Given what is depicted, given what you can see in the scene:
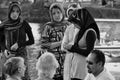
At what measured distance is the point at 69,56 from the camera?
3.92 metres

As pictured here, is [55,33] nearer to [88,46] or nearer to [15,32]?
[15,32]

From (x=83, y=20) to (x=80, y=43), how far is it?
0.80ft

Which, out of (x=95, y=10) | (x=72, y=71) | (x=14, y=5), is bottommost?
(x=95, y=10)

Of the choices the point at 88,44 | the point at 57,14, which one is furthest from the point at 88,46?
the point at 57,14

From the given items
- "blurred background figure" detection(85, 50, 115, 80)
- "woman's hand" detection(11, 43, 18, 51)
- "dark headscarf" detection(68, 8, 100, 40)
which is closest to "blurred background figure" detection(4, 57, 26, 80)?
"blurred background figure" detection(85, 50, 115, 80)

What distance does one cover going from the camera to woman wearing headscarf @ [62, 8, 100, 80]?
148 inches

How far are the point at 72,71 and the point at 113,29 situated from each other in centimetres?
213

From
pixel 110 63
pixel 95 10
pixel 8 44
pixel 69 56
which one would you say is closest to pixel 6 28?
pixel 8 44

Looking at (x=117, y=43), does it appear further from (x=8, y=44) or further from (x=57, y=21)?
(x=8, y=44)

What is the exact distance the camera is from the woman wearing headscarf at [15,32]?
4324mm

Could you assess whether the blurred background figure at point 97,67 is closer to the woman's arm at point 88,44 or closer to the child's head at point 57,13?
the woman's arm at point 88,44

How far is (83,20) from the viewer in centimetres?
380

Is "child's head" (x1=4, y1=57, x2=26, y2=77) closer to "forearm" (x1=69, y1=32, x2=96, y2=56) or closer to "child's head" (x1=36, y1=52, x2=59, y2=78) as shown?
"child's head" (x1=36, y1=52, x2=59, y2=78)

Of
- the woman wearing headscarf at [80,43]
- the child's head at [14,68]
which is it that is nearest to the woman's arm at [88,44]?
the woman wearing headscarf at [80,43]
